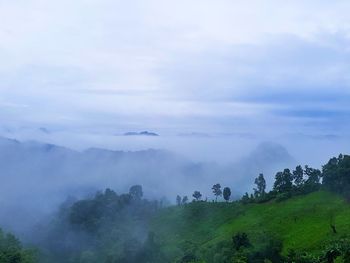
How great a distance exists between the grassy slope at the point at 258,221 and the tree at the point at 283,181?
800 centimetres

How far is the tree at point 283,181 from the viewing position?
17425 cm

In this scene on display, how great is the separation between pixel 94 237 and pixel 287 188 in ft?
228

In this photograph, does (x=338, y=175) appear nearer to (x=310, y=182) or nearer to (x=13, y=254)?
(x=310, y=182)

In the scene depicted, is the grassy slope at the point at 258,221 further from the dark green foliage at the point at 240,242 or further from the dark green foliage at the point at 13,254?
the dark green foliage at the point at 13,254

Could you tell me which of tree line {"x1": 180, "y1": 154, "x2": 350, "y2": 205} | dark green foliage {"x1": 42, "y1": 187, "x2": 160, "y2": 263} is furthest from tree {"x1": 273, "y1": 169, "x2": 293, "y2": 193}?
dark green foliage {"x1": 42, "y1": 187, "x2": 160, "y2": 263}

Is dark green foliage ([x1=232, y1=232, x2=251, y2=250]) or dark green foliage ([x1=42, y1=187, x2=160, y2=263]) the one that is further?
dark green foliage ([x1=42, y1=187, x2=160, y2=263])

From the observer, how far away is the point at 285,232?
13762 centimetres

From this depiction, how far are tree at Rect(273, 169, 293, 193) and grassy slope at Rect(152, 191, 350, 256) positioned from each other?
7998 millimetres

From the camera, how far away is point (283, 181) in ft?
577

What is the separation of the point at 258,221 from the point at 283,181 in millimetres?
24652

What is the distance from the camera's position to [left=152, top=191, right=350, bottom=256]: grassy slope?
419 ft

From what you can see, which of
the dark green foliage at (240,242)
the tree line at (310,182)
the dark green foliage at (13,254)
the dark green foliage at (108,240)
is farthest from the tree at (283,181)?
the dark green foliage at (13,254)

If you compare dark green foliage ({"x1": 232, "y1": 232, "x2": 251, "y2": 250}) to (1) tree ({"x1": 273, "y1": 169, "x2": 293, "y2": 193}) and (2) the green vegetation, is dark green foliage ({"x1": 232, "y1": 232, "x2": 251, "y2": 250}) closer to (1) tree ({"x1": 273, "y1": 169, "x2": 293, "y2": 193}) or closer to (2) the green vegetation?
(2) the green vegetation

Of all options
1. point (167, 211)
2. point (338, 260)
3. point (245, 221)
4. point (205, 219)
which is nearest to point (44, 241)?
point (167, 211)
